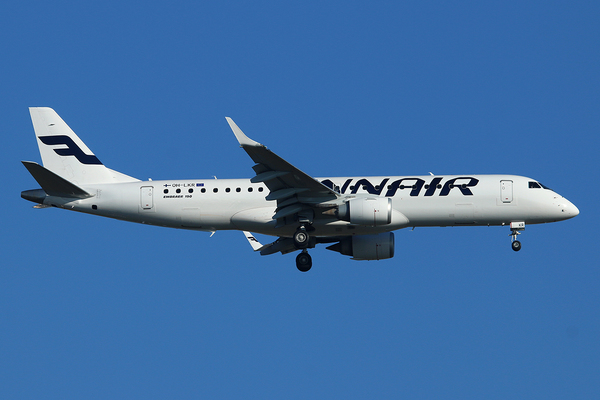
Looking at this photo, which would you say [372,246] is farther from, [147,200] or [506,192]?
[147,200]

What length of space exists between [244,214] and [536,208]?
48.1 feet

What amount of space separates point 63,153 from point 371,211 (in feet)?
57.8

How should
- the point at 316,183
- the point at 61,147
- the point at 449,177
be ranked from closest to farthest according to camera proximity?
the point at 316,183, the point at 449,177, the point at 61,147

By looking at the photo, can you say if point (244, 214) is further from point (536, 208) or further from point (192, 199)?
point (536, 208)

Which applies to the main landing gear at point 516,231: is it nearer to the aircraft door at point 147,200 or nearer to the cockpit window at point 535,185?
the cockpit window at point 535,185

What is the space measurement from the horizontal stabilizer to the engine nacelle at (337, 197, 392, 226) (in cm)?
A: 1406

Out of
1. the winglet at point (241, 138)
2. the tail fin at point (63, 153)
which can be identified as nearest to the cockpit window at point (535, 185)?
the winglet at point (241, 138)

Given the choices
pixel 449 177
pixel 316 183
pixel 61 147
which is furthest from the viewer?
pixel 61 147

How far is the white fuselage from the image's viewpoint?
3512 cm

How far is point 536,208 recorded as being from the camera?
116ft

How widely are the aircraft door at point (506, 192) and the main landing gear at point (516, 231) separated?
130 cm

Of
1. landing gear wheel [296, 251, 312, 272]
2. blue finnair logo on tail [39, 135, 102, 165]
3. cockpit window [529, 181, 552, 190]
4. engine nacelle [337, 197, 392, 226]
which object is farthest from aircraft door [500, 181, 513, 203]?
blue finnair logo on tail [39, 135, 102, 165]

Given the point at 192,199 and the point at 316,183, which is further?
the point at 192,199

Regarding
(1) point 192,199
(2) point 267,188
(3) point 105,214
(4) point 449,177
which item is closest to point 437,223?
(4) point 449,177
